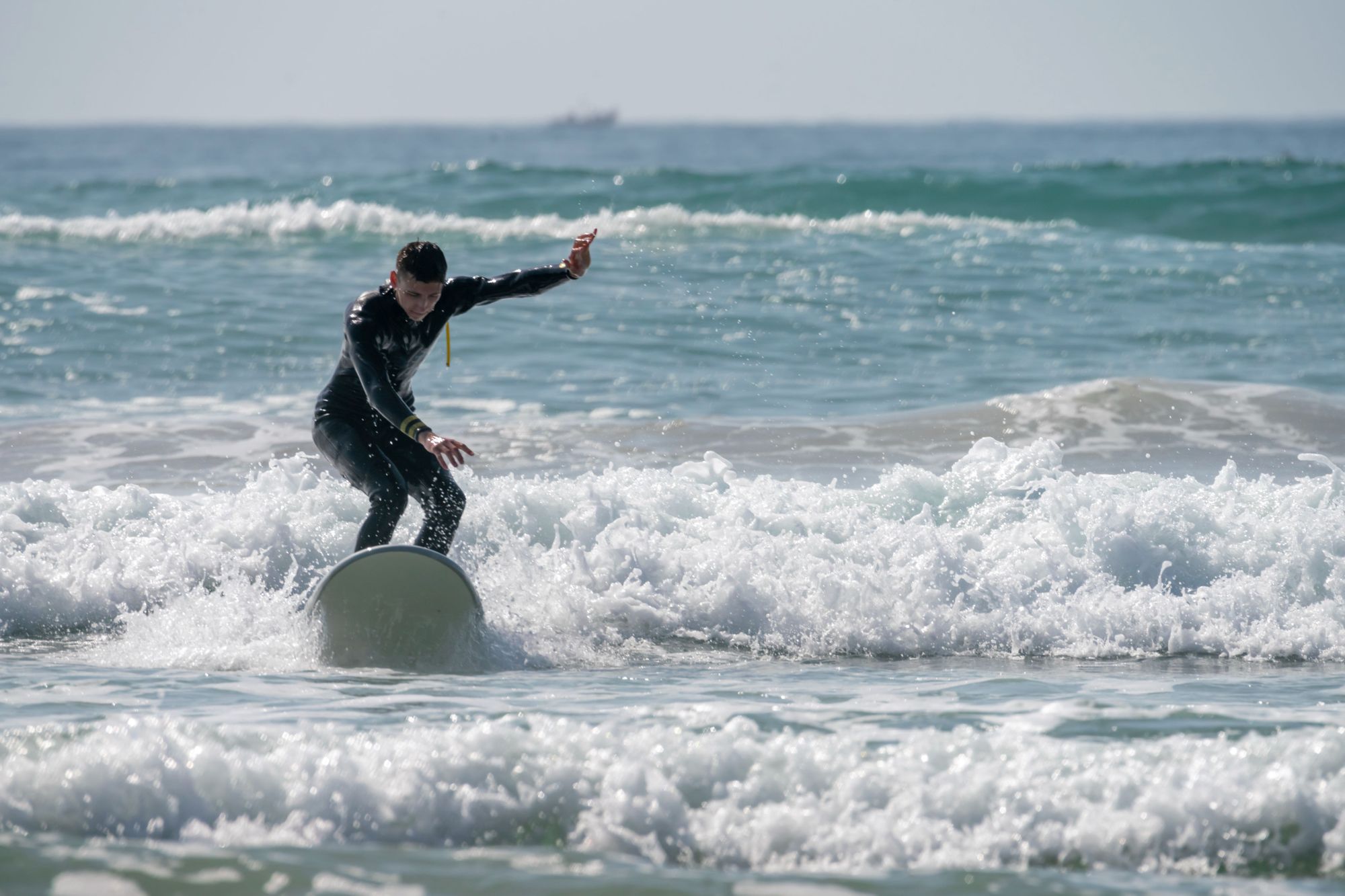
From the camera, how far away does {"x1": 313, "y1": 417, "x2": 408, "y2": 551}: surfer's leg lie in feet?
19.7

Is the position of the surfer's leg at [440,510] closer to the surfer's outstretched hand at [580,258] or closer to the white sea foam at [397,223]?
the surfer's outstretched hand at [580,258]

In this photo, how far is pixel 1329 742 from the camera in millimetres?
4695

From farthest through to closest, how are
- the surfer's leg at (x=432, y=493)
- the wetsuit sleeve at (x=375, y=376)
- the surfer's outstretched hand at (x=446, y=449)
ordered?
the surfer's leg at (x=432, y=493) < the wetsuit sleeve at (x=375, y=376) < the surfer's outstretched hand at (x=446, y=449)

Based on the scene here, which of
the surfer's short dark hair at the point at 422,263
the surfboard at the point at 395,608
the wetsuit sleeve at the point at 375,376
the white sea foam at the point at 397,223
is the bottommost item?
the surfboard at the point at 395,608

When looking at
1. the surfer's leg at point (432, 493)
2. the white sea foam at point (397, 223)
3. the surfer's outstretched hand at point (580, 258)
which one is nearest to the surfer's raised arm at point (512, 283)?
the surfer's outstretched hand at point (580, 258)

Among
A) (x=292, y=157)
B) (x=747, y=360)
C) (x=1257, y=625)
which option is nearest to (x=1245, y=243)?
(x=747, y=360)

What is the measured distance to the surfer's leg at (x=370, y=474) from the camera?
5992 millimetres

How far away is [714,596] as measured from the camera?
7.07m

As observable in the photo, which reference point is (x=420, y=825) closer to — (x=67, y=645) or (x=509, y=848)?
(x=509, y=848)

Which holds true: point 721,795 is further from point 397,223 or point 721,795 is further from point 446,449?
point 397,223

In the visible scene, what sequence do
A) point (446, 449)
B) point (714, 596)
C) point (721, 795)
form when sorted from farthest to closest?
point (714, 596) → point (446, 449) → point (721, 795)

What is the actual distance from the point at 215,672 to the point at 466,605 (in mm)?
1094

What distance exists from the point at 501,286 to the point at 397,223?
17.7m

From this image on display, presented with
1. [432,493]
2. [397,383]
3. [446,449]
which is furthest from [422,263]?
[432,493]
